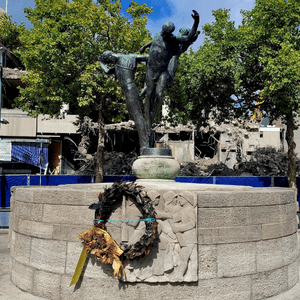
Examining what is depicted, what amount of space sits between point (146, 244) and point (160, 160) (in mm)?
2743

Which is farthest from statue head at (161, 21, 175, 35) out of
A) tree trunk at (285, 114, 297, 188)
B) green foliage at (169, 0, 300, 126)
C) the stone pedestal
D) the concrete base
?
tree trunk at (285, 114, 297, 188)

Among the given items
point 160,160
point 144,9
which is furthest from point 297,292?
point 144,9

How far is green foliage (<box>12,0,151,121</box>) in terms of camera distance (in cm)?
1598

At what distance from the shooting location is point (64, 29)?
1812cm

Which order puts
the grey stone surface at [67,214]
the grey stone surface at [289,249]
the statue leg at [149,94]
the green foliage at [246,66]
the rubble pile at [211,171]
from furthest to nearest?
1. the rubble pile at [211,171]
2. the green foliage at [246,66]
3. the statue leg at [149,94]
4. the grey stone surface at [289,249]
5. the grey stone surface at [67,214]

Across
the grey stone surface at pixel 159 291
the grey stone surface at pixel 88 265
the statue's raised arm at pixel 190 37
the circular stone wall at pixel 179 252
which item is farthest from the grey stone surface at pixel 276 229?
the statue's raised arm at pixel 190 37

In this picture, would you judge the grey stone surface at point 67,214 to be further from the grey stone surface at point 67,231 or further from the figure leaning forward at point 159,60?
the figure leaning forward at point 159,60

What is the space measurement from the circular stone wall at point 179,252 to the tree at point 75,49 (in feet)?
36.0

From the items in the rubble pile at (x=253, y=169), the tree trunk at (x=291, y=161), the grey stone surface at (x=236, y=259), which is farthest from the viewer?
the rubble pile at (x=253, y=169)

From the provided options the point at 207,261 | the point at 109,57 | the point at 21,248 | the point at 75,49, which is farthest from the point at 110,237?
the point at 75,49

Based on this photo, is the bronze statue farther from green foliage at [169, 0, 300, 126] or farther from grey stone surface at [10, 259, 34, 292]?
green foliage at [169, 0, 300, 126]

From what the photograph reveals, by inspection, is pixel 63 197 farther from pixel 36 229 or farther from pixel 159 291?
pixel 159 291

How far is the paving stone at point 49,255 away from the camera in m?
5.23

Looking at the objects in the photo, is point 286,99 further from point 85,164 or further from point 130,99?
point 85,164
